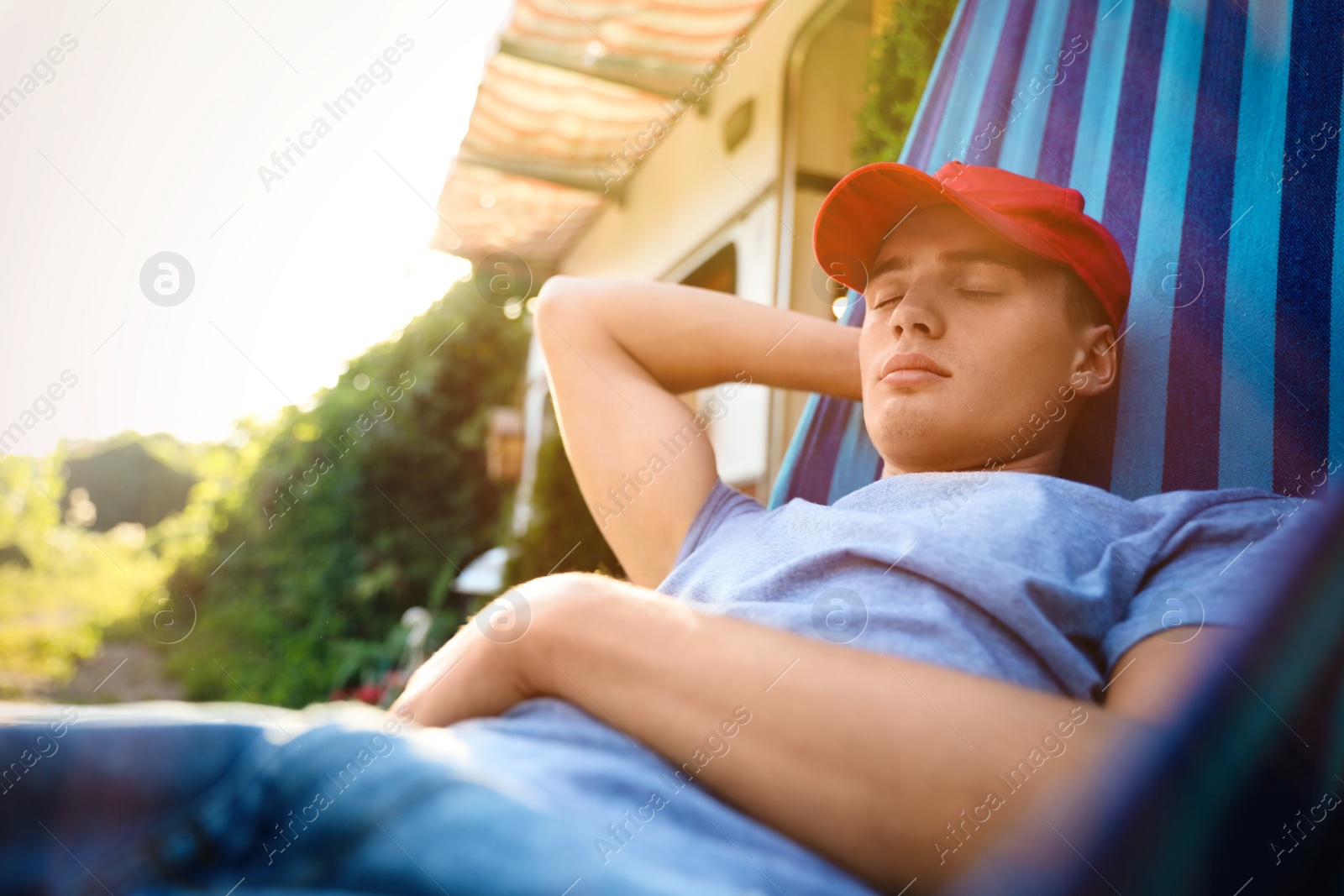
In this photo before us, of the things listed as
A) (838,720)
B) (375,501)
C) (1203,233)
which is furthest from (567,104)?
(375,501)

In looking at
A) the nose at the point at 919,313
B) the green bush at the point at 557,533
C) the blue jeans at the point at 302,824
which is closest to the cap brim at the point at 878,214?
the nose at the point at 919,313

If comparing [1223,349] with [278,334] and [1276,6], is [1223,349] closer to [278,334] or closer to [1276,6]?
[1276,6]

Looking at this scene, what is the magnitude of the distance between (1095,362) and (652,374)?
2.49 feet

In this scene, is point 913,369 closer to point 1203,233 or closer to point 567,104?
point 1203,233

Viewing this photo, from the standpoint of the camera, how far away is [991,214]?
1082 mm

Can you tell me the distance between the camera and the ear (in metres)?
1.19

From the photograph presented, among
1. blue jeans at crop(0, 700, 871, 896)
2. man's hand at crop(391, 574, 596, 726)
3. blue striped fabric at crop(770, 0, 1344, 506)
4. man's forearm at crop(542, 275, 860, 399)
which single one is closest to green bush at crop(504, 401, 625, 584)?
blue striped fabric at crop(770, 0, 1344, 506)

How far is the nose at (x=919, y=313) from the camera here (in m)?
1.12

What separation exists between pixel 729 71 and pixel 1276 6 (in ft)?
9.45

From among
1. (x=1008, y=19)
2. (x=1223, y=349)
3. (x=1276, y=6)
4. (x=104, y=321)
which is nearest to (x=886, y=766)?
(x=1223, y=349)

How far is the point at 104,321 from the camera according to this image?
3137 millimetres

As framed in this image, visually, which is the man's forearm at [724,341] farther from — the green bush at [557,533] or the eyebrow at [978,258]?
the green bush at [557,533]

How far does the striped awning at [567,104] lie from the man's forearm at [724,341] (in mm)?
2467

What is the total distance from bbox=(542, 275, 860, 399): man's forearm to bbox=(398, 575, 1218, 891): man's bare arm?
0.73m
